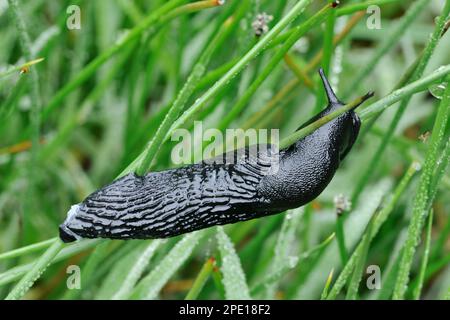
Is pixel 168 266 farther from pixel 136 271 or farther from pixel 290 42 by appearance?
pixel 290 42

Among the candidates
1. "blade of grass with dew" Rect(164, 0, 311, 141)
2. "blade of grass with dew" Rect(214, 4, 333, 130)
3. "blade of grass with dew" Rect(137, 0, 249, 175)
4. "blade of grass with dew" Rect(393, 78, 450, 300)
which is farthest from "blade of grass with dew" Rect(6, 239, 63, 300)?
"blade of grass with dew" Rect(393, 78, 450, 300)

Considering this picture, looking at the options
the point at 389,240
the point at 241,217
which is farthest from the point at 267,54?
the point at 241,217

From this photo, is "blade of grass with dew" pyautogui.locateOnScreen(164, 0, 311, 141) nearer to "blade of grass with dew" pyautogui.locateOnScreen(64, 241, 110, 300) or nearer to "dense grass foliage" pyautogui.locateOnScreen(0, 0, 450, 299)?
"dense grass foliage" pyautogui.locateOnScreen(0, 0, 450, 299)

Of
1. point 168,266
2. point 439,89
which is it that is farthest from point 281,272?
point 439,89

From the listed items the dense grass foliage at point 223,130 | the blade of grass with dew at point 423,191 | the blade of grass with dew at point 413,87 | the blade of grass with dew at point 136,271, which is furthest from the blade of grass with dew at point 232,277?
the blade of grass with dew at point 413,87

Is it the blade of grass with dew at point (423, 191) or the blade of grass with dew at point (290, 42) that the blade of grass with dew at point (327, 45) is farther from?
the blade of grass with dew at point (423, 191)

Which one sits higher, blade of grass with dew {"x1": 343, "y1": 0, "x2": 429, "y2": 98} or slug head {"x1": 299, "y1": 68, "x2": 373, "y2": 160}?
blade of grass with dew {"x1": 343, "y1": 0, "x2": 429, "y2": 98}
